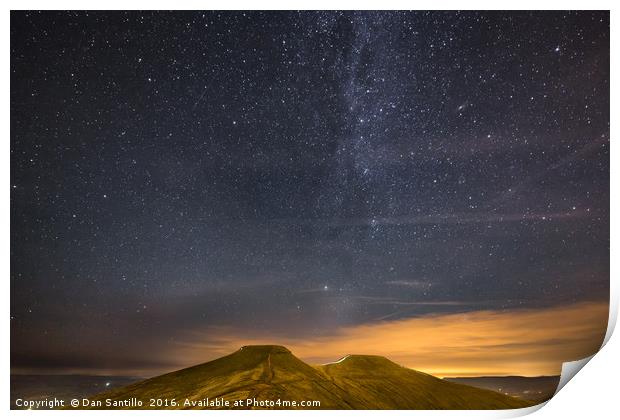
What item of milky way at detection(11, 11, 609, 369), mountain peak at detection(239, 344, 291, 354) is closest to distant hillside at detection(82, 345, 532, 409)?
mountain peak at detection(239, 344, 291, 354)

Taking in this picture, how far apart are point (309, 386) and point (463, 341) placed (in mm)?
1345

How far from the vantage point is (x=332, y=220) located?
6.02 meters

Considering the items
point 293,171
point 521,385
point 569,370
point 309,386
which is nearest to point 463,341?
point 521,385

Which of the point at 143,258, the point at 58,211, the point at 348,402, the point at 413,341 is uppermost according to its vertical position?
the point at 58,211

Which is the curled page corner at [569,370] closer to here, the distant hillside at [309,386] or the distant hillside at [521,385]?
the distant hillside at [521,385]

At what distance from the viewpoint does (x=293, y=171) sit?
6066 mm

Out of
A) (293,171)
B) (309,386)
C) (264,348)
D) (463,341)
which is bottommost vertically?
(309,386)

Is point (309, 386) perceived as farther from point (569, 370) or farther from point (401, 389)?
point (569, 370)

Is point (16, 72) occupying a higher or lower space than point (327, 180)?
higher

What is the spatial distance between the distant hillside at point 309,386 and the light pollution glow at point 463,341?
89 mm

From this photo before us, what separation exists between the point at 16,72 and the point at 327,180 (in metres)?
2.76

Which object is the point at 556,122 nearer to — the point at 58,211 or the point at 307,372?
the point at 307,372

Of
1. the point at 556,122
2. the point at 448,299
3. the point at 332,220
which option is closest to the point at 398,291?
the point at 448,299

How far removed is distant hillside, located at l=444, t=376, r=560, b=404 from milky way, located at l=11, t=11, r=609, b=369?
0.60m
